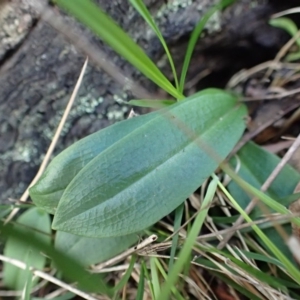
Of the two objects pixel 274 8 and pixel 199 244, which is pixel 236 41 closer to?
pixel 274 8

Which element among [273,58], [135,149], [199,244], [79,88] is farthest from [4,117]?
[273,58]

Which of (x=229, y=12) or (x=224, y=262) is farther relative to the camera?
(x=229, y=12)

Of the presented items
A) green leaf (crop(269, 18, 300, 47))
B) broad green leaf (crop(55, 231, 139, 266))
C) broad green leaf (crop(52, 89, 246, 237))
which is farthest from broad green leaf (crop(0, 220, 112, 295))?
green leaf (crop(269, 18, 300, 47))

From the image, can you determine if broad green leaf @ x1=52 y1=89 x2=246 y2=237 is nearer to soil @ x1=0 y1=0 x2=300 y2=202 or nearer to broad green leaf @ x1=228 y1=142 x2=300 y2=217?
broad green leaf @ x1=228 y1=142 x2=300 y2=217

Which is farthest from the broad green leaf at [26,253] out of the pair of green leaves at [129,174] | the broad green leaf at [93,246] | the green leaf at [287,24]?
Result: the green leaf at [287,24]

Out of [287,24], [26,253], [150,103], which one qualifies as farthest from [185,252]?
[287,24]

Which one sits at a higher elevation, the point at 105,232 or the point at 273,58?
the point at 273,58

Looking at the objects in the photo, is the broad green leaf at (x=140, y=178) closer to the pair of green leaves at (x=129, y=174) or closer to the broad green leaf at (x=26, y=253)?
the pair of green leaves at (x=129, y=174)
